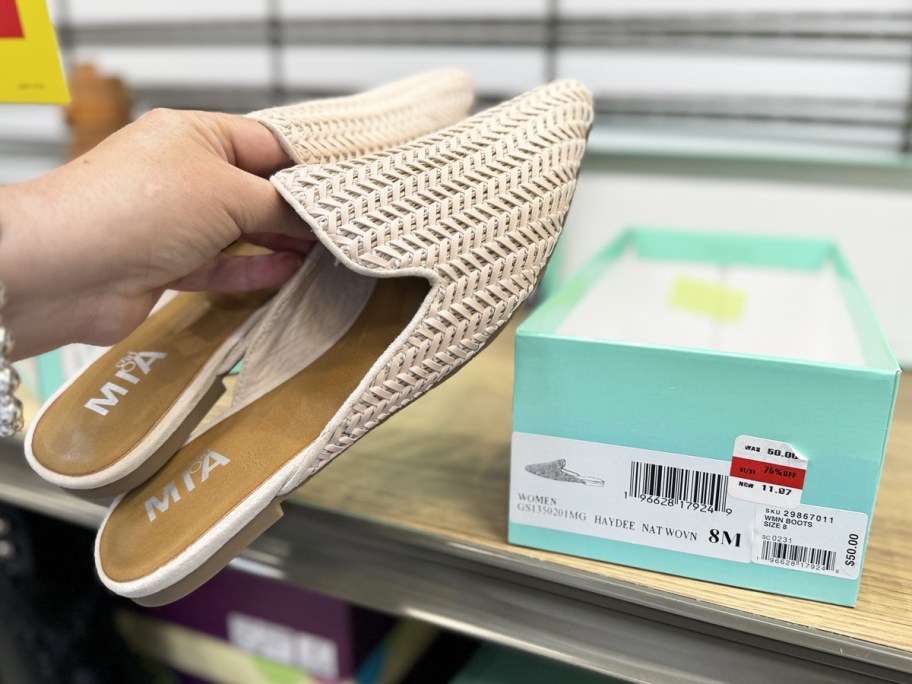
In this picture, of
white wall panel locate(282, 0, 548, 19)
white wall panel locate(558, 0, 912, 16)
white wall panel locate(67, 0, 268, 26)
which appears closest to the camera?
white wall panel locate(558, 0, 912, 16)

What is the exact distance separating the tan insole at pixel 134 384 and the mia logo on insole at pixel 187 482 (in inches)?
1.5

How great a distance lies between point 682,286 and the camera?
2.81 ft

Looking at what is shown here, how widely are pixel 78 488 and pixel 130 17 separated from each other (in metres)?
1.10

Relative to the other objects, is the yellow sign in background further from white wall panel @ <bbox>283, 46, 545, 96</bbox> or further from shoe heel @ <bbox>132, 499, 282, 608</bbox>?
white wall panel @ <bbox>283, 46, 545, 96</bbox>

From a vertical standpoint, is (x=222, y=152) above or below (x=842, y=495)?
above

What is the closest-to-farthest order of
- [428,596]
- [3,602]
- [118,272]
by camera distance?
[118,272] → [428,596] → [3,602]

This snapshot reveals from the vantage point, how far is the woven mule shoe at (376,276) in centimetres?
43

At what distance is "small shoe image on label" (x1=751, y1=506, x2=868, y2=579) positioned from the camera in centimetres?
43

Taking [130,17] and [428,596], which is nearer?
[428,596]

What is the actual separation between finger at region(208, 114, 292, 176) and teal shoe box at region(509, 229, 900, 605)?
211mm

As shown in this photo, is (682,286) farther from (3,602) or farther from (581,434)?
(3,602)

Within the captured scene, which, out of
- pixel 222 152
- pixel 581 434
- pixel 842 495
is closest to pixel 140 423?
pixel 222 152

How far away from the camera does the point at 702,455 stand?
451mm

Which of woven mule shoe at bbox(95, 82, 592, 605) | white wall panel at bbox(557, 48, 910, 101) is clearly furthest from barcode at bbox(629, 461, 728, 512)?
white wall panel at bbox(557, 48, 910, 101)
